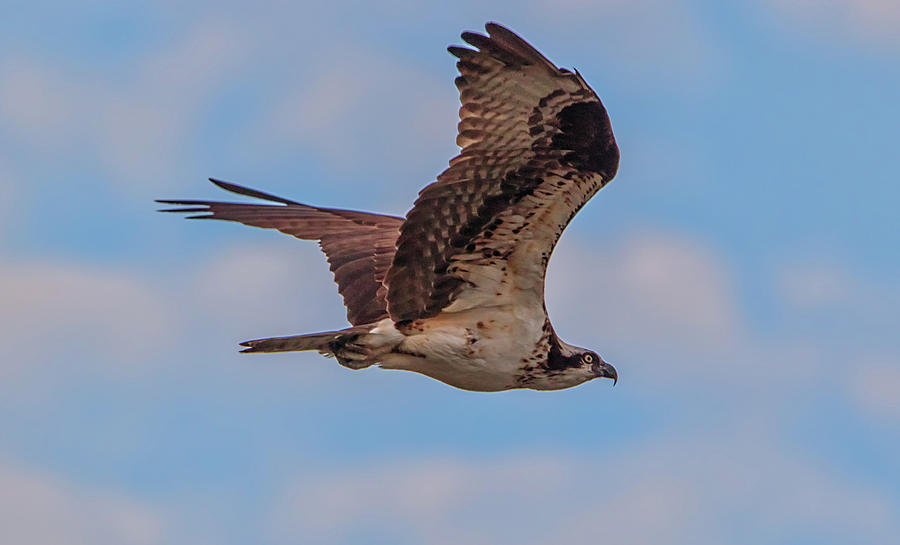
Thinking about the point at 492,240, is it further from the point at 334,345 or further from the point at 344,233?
the point at 344,233

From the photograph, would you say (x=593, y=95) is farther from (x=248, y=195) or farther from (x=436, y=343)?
(x=248, y=195)

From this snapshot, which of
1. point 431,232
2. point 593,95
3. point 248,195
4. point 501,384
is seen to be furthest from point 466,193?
point 248,195

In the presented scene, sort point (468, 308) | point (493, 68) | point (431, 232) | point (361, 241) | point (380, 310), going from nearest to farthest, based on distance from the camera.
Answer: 1. point (493, 68)
2. point (431, 232)
3. point (468, 308)
4. point (380, 310)
5. point (361, 241)

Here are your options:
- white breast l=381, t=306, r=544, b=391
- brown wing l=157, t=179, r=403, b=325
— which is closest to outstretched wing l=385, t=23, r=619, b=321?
white breast l=381, t=306, r=544, b=391

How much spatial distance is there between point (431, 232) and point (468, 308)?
0.94 metres

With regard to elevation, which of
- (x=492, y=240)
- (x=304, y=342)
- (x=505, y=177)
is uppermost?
(x=505, y=177)

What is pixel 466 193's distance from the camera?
33.9 feet

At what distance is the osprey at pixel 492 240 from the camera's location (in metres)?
9.91

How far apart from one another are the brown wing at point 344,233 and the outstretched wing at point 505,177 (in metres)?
1.55

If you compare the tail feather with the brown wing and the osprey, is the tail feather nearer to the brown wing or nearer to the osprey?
the osprey

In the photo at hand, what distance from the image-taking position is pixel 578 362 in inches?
464

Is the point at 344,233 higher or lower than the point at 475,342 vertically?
higher

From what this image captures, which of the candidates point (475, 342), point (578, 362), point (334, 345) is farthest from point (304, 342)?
point (578, 362)

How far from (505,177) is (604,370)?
2494 millimetres
